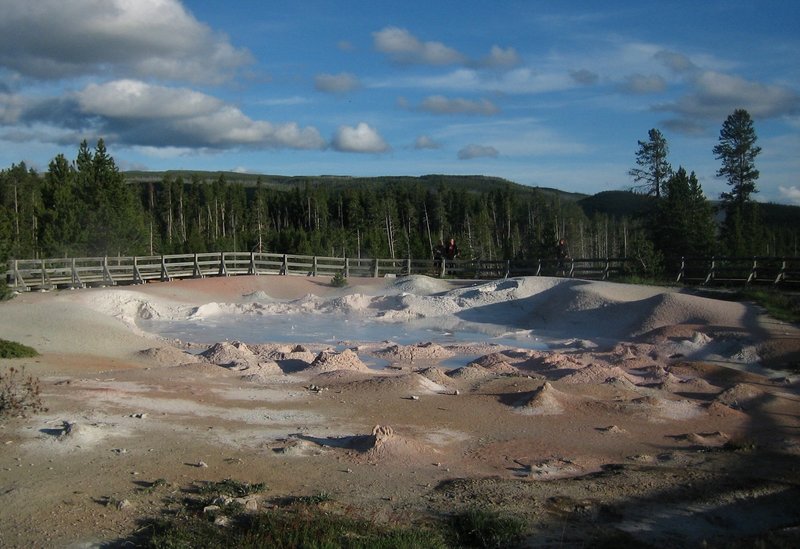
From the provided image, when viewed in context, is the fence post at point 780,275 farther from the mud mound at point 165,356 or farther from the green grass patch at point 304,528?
the green grass patch at point 304,528

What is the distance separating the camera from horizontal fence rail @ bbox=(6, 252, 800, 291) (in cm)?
2792

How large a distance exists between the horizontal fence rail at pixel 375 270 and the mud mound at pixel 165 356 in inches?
514

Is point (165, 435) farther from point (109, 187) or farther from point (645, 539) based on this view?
point (109, 187)

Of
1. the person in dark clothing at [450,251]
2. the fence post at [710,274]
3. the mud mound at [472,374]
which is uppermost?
the person in dark clothing at [450,251]

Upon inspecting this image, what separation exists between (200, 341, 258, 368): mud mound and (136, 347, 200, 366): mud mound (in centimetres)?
34

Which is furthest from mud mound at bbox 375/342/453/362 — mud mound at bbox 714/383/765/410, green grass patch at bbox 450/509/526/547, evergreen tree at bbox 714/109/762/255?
evergreen tree at bbox 714/109/762/255

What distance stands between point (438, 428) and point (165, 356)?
25.9 ft

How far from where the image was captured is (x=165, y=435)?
32.1ft

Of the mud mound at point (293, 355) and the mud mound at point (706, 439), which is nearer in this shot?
the mud mound at point (706, 439)

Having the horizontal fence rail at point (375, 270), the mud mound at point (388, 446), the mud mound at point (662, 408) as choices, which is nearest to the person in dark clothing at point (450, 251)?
the horizontal fence rail at point (375, 270)

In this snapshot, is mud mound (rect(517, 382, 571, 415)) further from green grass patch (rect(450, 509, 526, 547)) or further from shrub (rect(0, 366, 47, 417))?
shrub (rect(0, 366, 47, 417))

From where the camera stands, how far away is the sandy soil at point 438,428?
291 inches

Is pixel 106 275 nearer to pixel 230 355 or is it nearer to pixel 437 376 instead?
pixel 230 355

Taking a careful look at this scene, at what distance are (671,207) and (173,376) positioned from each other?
118ft
